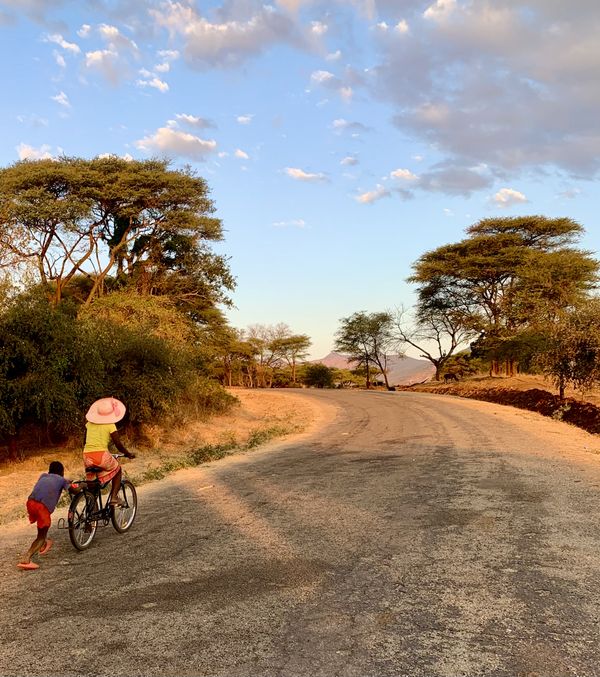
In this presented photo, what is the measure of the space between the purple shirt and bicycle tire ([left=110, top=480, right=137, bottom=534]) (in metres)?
1.10

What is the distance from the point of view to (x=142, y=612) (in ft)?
14.4

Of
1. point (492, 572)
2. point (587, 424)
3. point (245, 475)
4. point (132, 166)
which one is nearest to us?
point (492, 572)

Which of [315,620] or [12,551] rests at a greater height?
[315,620]

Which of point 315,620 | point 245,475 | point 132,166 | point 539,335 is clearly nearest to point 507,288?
point 539,335

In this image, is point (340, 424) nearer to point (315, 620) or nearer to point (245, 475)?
point (245, 475)

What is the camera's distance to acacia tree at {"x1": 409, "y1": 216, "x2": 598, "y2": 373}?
33.7m

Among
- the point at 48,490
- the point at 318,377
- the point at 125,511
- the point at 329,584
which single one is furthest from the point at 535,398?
the point at 318,377

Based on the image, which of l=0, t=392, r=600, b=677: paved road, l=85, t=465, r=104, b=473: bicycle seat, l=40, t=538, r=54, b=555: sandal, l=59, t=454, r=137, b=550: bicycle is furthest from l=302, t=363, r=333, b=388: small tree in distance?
l=40, t=538, r=54, b=555: sandal

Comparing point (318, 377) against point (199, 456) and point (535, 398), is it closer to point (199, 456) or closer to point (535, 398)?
point (535, 398)

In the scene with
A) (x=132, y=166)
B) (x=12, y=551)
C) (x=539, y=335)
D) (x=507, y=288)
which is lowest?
(x=12, y=551)

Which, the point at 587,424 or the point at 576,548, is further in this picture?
the point at 587,424

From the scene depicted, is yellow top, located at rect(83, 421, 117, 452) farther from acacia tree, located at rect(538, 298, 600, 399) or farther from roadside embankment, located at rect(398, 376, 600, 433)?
acacia tree, located at rect(538, 298, 600, 399)

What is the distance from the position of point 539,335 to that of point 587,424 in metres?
11.9

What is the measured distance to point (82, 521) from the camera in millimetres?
6277
